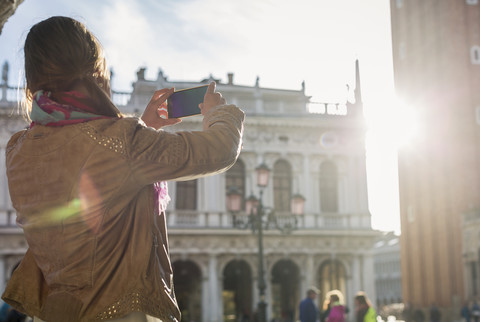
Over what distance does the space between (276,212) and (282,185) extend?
1270 mm

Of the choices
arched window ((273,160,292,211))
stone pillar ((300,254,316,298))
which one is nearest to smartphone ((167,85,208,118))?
stone pillar ((300,254,316,298))

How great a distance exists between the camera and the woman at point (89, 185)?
4.66 feet

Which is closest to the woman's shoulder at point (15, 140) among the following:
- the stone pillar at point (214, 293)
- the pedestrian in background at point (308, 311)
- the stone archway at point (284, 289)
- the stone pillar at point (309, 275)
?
the pedestrian in background at point (308, 311)

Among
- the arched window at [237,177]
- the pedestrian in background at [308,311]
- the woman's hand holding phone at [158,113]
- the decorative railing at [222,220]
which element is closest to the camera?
the woman's hand holding phone at [158,113]

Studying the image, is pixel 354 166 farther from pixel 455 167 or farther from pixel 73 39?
pixel 73 39

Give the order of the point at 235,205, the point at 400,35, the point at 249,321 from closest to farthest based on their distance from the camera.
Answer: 1. the point at 235,205
2. the point at 249,321
3. the point at 400,35

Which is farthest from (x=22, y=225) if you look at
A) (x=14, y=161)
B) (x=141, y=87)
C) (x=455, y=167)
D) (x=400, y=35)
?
(x=400, y=35)

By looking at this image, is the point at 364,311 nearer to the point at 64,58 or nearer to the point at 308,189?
the point at 64,58

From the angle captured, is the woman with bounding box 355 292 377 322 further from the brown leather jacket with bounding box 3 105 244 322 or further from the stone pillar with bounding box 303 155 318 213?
the stone pillar with bounding box 303 155 318 213

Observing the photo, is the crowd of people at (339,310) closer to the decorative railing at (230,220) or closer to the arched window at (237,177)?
the decorative railing at (230,220)

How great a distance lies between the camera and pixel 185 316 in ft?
86.7

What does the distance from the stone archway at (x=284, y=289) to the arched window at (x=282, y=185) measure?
2213 millimetres

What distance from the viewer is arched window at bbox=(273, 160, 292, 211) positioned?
1090 inches

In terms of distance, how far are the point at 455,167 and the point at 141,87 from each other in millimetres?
13086
